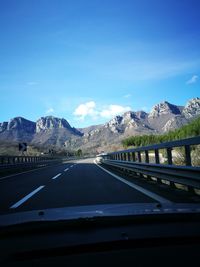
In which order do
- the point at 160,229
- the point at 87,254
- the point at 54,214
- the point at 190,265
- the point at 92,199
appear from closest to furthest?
the point at 190,265, the point at 87,254, the point at 160,229, the point at 54,214, the point at 92,199

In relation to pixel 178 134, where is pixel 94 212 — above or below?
below

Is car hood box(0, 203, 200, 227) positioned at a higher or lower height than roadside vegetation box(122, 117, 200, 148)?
lower

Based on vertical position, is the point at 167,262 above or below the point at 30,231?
below

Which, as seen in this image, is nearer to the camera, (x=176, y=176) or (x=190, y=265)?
(x=190, y=265)

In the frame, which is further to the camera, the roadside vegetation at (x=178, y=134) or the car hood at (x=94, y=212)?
the roadside vegetation at (x=178, y=134)

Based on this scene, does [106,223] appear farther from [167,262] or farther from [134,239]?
[167,262]

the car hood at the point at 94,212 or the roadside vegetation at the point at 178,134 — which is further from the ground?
the roadside vegetation at the point at 178,134

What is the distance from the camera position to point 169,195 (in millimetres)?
9391

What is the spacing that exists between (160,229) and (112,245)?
0.59 m

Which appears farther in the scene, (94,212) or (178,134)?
(178,134)

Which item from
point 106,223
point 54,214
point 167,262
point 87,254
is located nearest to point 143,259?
point 167,262

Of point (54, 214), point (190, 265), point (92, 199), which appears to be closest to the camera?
point (190, 265)

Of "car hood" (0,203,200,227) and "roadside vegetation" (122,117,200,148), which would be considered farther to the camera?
"roadside vegetation" (122,117,200,148)

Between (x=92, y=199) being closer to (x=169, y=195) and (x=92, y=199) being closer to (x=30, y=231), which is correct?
(x=169, y=195)
